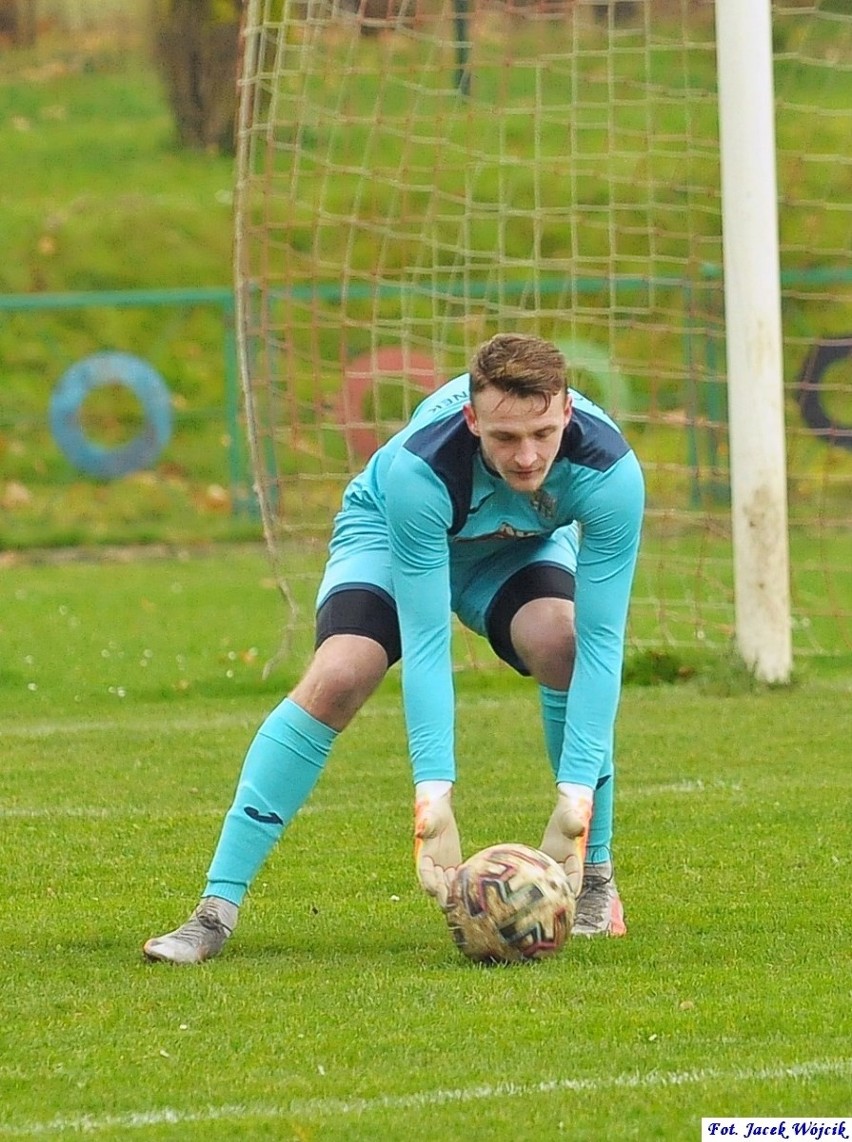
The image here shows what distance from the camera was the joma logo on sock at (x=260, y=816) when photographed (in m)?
5.36

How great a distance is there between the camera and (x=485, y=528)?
532 centimetres

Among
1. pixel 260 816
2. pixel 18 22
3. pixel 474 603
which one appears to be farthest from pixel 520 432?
pixel 18 22

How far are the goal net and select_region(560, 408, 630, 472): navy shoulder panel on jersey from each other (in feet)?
16.0

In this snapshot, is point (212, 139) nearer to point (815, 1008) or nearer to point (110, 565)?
point (110, 565)

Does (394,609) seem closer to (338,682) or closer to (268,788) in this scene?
(338,682)

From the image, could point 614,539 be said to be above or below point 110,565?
above

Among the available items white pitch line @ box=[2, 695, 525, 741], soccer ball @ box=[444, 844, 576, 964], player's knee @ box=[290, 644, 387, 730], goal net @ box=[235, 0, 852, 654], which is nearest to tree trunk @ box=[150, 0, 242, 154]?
goal net @ box=[235, 0, 852, 654]

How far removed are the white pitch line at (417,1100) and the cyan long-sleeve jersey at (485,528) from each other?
3.46 ft

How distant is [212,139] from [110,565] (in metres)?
11.2

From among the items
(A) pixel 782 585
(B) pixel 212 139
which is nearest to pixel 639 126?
(A) pixel 782 585

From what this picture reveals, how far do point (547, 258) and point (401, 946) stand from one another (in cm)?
1154

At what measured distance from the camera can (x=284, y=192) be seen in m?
20.2

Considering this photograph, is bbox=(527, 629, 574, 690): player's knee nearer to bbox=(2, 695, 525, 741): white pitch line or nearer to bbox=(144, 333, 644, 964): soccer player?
bbox=(144, 333, 644, 964): soccer player

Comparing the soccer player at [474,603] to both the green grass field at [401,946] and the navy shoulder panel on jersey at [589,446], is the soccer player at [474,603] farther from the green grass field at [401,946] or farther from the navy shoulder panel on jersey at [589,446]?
the green grass field at [401,946]
